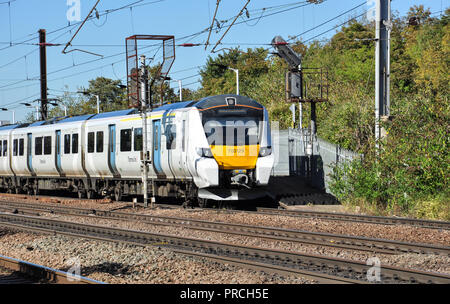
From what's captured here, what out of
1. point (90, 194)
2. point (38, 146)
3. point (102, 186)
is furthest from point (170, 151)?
point (38, 146)

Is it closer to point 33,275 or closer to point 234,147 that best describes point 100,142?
point 234,147

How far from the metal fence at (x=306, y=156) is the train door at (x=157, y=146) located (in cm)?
589

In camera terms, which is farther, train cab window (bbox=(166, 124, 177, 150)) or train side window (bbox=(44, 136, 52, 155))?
train side window (bbox=(44, 136, 52, 155))

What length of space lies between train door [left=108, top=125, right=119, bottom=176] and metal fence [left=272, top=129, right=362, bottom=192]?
21.2 feet

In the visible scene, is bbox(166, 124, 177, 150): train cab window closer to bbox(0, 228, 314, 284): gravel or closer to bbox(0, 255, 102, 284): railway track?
bbox(0, 228, 314, 284): gravel

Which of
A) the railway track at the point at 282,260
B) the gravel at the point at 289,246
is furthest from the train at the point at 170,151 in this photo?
the railway track at the point at 282,260

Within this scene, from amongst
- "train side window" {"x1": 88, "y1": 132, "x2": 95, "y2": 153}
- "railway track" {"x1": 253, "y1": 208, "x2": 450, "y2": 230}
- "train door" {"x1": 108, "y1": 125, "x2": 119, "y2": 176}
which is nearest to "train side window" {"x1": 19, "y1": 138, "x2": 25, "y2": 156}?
"train side window" {"x1": 88, "y1": 132, "x2": 95, "y2": 153}

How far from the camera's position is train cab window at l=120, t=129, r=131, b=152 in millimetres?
20047

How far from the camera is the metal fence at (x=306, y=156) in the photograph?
21.1m

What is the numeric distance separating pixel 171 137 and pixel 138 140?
2.07m

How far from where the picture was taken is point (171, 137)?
17.9m

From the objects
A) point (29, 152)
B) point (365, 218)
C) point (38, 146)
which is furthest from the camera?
point (29, 152)

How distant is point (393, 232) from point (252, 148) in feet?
18.6
